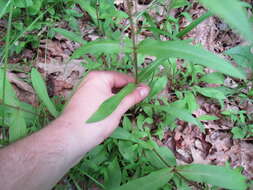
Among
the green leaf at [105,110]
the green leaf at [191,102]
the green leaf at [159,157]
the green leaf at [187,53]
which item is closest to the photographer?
the green leaf at [187,53]

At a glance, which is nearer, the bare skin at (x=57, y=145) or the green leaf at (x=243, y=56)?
the bare skin at (x=57, y=145)

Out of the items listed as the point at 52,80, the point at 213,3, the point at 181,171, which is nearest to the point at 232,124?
the point at 181,171

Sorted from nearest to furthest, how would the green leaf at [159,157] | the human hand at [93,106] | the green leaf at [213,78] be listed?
the human hand at [93,106] < the green leaf at [159,157] < the green leaf at [213,78]

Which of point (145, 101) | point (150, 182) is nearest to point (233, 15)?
point (150, 182)

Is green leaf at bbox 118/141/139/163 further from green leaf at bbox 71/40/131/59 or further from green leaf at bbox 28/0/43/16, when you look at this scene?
green leaf at bbox 28/0/43/16

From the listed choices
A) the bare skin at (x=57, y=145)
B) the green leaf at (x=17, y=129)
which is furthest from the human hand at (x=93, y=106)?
the green leaf at (x=17, y=129)

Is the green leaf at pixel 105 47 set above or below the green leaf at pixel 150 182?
above

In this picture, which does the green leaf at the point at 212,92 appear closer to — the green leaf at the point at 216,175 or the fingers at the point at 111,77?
the fingers at the point at 111,77

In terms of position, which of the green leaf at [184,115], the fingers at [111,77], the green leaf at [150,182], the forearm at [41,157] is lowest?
the green leaf at [150,182]

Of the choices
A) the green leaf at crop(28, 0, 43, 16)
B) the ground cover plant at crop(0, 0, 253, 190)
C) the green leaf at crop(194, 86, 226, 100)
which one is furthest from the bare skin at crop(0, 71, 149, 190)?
the green leaf at crop(28, 0, 43, 16)
